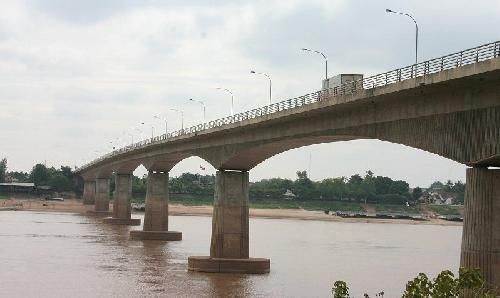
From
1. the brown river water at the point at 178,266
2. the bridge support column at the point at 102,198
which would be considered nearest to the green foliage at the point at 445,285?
the brown river water at the point at 178,266

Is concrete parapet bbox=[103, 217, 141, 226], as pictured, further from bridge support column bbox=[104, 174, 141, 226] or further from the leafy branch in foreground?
the leafy branch in foreground

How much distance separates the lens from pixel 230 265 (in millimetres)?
62531

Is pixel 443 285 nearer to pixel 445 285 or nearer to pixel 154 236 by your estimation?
pixel 445 285

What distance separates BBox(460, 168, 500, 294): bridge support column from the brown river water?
16572mm

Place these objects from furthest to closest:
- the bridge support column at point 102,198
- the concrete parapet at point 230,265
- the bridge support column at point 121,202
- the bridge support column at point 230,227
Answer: the bridge support column at point 102,198 → the bridge support column at point 121,202 → the bridge support column at point 230,227 → the concrete parapet at point 230,265

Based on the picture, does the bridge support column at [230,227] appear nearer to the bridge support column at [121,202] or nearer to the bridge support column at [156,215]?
the bridge support column at [156,215]

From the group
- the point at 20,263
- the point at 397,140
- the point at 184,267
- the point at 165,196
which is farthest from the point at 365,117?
the point at 165,196

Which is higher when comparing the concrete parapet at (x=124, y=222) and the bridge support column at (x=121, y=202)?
the bridge support column at (x=121, y=202)

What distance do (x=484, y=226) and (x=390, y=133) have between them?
8.33 m

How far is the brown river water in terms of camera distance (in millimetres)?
51188

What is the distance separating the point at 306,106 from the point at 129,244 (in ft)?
137

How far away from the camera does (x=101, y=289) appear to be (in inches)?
1983

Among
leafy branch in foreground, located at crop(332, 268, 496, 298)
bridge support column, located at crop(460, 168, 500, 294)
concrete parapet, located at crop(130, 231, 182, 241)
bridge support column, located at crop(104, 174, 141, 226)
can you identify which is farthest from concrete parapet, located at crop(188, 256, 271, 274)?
bridge support column, located at crop(104, 174, 141, 226)

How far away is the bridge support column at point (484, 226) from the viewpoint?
33969 millimetres
